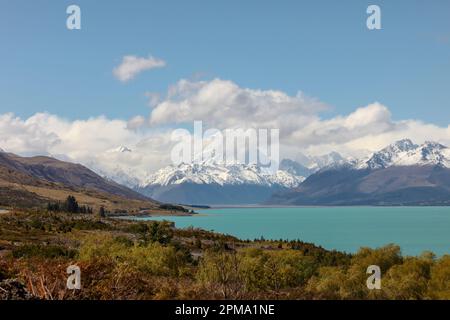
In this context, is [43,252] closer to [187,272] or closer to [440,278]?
[187,272]

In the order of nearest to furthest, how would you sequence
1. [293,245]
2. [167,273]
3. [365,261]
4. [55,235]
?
1. [167,273]
2. [365,261]
3. [55,235]
4. [293,245]

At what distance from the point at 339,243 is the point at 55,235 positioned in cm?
9522

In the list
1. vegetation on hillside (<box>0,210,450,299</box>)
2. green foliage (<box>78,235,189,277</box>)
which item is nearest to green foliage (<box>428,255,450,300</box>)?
vegetation on hillside (<box>0,210,450,299</box>)

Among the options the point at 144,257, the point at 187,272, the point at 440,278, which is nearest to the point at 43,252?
the point at 144,257

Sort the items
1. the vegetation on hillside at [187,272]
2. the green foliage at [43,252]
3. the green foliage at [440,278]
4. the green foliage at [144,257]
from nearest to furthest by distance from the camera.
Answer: the vegetation on hillside at [187,272] → the green foliage at [440,278] → the green foliage at [144,257] → the green foliage at [43,252]

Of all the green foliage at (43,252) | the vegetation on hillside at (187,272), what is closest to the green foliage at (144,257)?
the vegetation on hillside at (187,272)

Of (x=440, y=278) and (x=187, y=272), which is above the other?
(x=440, y=278)

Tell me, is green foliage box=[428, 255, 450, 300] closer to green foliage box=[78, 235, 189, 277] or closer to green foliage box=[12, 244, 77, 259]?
green foliage box=[78, 235, 189, 277]

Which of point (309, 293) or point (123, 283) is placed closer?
point (309, 293)

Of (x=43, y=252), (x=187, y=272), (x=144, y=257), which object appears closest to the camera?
(x=187, y=272)

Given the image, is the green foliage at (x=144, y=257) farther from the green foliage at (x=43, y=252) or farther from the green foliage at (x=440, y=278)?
the green foliage at (x=440, y=278)
